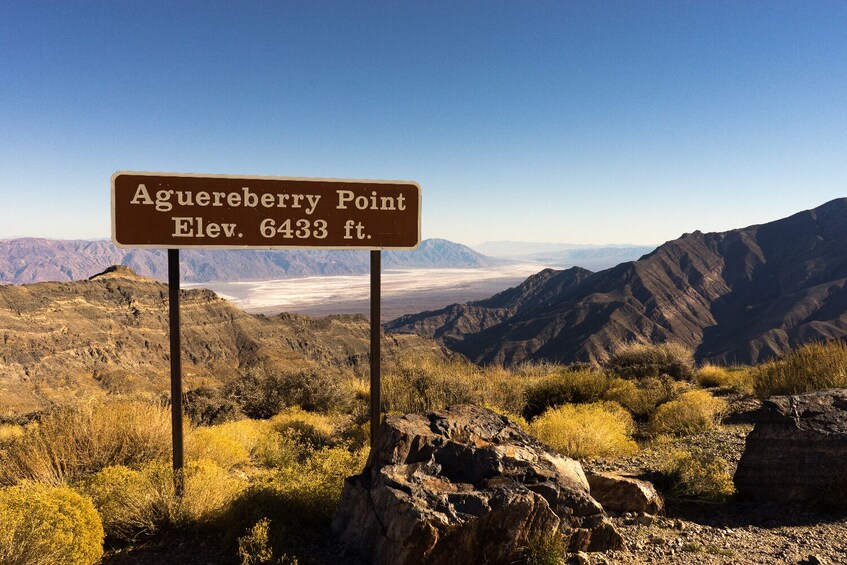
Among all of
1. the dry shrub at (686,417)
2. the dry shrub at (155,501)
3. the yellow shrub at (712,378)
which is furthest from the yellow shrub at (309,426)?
the yellow shrub at (712,378)

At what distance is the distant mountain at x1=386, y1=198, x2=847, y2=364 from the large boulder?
2978 inches

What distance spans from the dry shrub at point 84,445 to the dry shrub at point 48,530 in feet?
5.35

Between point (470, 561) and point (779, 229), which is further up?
point (779, 229)

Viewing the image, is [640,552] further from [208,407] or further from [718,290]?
[718,290]

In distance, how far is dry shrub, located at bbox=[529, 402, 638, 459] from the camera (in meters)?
6.52

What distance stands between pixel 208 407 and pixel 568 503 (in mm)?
8789

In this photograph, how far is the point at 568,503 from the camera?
3.79m

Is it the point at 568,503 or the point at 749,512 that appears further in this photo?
the point at 749,512

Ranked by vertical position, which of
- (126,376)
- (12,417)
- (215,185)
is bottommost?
(126,376)

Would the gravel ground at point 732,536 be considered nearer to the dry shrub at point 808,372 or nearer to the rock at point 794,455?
the rock at point 794,455

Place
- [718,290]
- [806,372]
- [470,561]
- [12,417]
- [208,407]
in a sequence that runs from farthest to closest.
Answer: [718,290]
[12,417]
[208,407]
[806,372]
[470,561]

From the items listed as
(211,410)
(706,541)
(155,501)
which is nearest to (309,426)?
(211,410)

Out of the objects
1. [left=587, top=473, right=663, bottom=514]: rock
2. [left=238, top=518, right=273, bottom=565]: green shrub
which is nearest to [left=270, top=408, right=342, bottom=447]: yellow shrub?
[left=238, top=518, right=273, bottom=565]: green shrub

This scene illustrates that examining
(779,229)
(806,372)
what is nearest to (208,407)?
(806,372)
